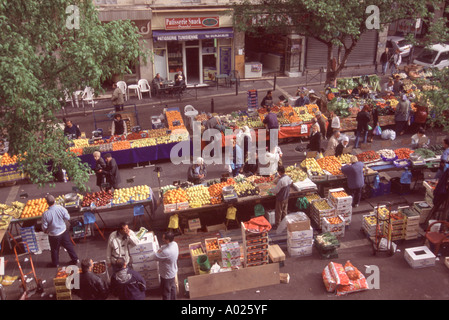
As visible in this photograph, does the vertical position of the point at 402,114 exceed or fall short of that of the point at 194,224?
it exceeds it

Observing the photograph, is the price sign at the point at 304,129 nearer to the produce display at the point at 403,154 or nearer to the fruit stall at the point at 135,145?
the produce display at the point at 403,154

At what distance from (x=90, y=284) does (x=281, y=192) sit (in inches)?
221

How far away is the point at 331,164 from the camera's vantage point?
13.5 metres

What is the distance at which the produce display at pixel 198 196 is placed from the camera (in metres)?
11.8

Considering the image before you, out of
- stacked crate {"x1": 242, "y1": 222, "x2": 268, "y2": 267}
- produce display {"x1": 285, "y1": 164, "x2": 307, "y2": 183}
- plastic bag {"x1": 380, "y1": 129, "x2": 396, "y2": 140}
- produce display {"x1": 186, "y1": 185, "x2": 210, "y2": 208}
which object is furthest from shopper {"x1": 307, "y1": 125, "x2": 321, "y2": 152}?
stacked crate {"x1": 242, "y1": 222, "x2": 268, "y2": 267}

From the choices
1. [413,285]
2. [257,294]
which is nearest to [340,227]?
[413,285]

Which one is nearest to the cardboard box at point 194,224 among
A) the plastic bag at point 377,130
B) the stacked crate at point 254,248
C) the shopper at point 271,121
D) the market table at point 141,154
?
the stacked crate at point 254,248

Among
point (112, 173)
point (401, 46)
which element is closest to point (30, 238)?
point (112, 173)

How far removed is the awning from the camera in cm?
2409

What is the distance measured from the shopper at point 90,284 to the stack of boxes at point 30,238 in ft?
9.67

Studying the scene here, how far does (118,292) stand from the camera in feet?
29.1

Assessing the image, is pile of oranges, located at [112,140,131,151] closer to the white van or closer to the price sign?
the price sign

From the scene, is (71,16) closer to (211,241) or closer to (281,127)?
(211,241)

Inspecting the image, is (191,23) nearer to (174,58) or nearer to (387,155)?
(174,58)
